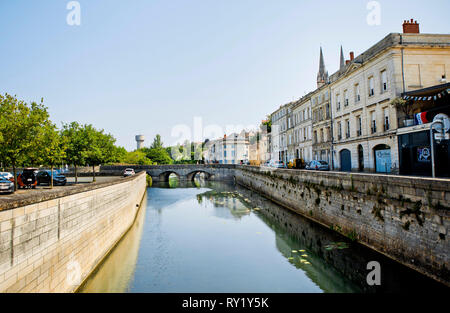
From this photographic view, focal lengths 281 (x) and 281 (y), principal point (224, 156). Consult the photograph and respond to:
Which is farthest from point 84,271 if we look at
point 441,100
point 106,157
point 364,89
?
point 106,157

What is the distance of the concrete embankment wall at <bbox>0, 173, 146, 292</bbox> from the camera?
A: 571 cm

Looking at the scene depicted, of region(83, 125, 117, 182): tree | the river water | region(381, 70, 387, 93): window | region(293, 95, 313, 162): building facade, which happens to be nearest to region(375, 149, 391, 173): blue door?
region(381, 70, 387, 93): window

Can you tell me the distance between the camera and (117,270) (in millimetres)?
11953

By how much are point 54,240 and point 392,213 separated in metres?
11.5

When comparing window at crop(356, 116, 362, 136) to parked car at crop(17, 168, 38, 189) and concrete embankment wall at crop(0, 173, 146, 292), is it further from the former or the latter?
parked car at crop(17, 168, 38, 189)

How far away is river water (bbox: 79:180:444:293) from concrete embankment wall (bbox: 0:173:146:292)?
48.3 inches

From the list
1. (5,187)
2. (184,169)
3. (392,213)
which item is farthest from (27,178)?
(184,169)

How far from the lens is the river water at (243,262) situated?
10.2 m

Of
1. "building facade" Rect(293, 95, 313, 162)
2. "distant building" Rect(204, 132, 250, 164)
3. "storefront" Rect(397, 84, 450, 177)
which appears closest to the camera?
"storefront" Rect(397, 84, 450, 177)

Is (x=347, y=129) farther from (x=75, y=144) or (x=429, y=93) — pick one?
(x=75, y=144)
